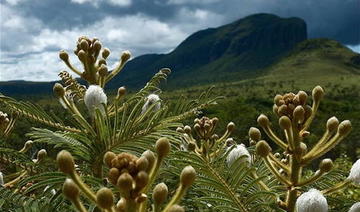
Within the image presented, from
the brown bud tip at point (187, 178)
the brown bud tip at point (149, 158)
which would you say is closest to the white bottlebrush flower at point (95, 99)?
the brown bud tip at point (149, 158)

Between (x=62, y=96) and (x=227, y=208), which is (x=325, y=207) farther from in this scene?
(x=62, y=96)

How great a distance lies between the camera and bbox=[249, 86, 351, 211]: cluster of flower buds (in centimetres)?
214

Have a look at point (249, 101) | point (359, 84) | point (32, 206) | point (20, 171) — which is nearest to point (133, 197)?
point (32, 206)

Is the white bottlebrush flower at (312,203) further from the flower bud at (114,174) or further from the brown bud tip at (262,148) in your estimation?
the flower bud at (114,174)

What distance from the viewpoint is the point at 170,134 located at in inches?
99.4

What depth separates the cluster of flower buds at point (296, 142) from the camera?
2.14 meters

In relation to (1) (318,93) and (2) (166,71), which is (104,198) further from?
(2) (166,71)

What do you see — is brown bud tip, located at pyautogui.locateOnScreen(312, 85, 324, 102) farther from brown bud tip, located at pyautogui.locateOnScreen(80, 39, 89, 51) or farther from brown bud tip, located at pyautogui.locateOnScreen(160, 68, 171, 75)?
brown bud tip, located at pyautogui.locateOnScreen(80, 39, 89, 51)

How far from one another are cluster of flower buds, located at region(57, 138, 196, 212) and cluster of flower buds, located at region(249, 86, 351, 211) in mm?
662

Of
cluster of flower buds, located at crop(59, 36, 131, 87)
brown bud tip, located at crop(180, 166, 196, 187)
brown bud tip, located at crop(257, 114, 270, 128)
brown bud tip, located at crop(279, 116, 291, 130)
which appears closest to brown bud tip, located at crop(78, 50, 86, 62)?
cluster of flower buds, located at crop(59, 36, 131, 87)

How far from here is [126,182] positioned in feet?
4.55

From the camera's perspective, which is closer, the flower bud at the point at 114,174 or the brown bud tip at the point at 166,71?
the flower bud at the point at 114,174

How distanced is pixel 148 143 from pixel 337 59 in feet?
616

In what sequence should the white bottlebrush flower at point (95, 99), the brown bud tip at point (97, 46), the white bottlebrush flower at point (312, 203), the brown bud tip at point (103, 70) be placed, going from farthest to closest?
the brown bud tip at point (97, 46), the brown bud tip at point (103, 70), the white bottlebrush flower at point (95, 99), the white bottlebrush flower at point (312, 203)
